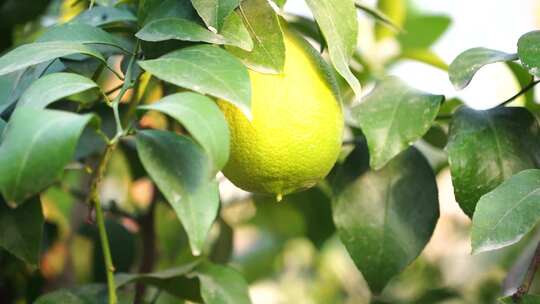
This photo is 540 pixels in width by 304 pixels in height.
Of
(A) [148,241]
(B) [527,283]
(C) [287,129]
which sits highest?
(C) [287,129]

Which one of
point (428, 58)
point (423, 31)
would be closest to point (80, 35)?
point (428, 58)

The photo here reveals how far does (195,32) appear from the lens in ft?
1.85

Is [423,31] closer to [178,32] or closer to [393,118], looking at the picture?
[393,118]

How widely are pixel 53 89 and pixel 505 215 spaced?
0.32m

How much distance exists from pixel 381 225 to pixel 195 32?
0.26 m

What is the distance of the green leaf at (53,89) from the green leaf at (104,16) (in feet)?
0.57

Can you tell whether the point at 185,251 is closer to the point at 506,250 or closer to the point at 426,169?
the point at 426,169

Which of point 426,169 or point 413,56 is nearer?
point 426,169

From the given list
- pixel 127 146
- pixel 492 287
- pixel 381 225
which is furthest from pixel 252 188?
pixel 492 287

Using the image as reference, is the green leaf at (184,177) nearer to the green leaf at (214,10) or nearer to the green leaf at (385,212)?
the green leaf at (214,10)

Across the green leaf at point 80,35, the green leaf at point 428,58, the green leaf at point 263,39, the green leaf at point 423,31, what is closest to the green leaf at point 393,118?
the green leaf at point 263,39

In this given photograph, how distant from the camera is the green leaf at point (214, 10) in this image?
55 cm

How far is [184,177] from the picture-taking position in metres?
0.48

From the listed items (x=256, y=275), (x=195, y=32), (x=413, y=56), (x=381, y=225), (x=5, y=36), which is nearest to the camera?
(x=195, y=32)
